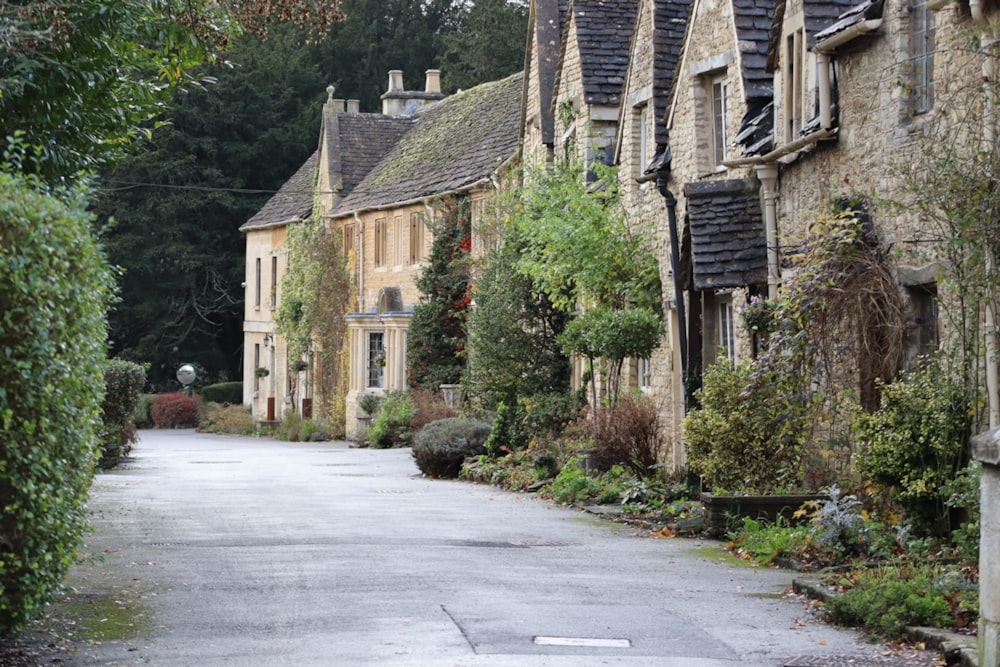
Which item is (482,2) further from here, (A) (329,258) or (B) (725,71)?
(B) (725,71)

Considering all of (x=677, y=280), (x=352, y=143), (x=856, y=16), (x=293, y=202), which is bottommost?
(x=677, y=280)

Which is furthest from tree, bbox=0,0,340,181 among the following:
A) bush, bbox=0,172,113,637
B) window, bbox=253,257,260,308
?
window, bbox=253,257,260,308

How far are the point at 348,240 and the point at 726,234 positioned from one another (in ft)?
87.1

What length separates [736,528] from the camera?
591 inches

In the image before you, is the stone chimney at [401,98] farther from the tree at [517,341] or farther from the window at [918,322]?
the window at [918,322]

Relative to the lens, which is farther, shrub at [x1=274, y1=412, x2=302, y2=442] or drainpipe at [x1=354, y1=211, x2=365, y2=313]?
shrub at [x1=274, y1=412, x2=302, y2=442]

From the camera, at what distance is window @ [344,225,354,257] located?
142ft

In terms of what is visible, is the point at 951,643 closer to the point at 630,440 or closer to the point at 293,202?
the point at 630,440

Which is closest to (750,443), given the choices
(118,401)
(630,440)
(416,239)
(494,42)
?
(630,440)

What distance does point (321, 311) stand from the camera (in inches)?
1732

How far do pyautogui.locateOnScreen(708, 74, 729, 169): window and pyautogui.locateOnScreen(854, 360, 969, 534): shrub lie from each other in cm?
778

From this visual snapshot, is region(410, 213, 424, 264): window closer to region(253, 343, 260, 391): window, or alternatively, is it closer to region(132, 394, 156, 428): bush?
→ region(253, 343, 260, 391): window

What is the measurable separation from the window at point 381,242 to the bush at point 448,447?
51.3ft

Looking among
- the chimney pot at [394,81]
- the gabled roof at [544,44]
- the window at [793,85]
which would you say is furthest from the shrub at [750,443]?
the chimney pot at [394,81]
